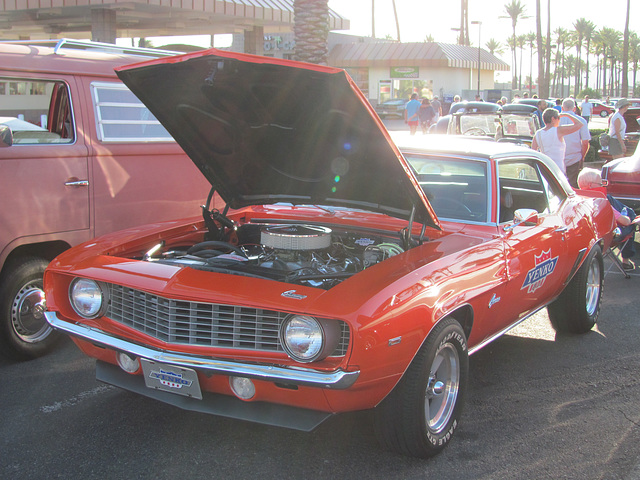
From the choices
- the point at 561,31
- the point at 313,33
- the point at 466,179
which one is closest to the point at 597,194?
the point at 466,179

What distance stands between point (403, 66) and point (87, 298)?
149 ft

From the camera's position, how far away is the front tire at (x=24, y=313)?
4590 mm

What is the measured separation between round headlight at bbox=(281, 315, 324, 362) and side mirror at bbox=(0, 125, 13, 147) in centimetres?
265

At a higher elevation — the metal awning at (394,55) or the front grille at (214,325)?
the metal awning at (394,55)

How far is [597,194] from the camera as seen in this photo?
19.6 ft

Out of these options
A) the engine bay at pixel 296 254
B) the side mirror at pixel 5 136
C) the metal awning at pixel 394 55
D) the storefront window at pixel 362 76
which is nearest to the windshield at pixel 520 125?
the engine bay at pixel 296 254

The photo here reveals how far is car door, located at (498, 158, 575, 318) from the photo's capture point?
13.4ft

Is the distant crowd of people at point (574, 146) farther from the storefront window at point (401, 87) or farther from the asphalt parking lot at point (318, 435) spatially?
the storefront window at point (401, 87)

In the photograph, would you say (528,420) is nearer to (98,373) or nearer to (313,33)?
(98,373)

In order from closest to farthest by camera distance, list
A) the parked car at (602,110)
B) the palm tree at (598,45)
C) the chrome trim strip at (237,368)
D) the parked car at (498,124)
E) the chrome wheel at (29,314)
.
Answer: the chrome trim strip at (237,368) < the chrome wheel at (29,314) < the parked car at (498,124) < the parked car at (602,110) < the palm tree at (598,45)

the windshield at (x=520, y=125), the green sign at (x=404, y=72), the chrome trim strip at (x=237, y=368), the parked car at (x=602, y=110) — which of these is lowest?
the chrome trim strip at (x=237, y=368)

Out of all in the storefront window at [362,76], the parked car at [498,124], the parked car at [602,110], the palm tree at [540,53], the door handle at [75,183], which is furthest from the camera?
the parked car at [602,110]

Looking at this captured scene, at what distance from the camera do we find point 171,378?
122 inches

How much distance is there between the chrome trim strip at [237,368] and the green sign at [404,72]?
149 ft
